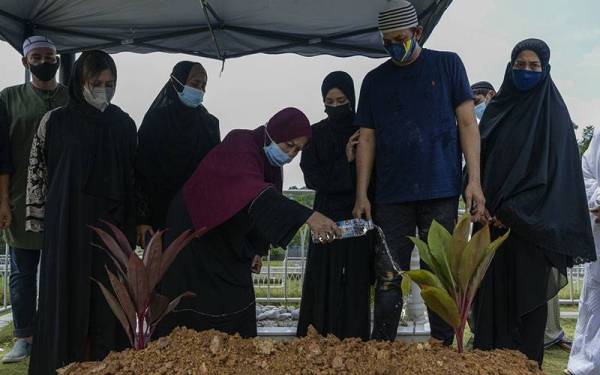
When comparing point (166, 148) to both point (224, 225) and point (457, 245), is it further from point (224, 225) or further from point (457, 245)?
point (457, 245)

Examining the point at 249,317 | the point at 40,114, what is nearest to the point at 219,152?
the point at 249,317

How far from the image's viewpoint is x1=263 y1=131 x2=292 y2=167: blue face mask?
8.10ft

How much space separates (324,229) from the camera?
208cm

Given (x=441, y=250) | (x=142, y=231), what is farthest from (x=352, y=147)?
(x=441, y=250)

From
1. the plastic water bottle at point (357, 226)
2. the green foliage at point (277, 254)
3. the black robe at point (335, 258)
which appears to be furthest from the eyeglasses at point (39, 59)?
the green foliage at point (277, 254)

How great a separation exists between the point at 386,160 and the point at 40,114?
2061 millimetres

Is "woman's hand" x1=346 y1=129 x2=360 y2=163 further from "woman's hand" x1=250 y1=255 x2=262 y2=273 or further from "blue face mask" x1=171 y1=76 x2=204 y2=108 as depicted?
"blue face mask" x1=171 y1=76 x2=204 y2=108

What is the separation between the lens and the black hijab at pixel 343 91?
3191 millimetres

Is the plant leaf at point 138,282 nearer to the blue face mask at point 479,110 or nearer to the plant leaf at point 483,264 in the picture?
the plant leaf at point 483,264

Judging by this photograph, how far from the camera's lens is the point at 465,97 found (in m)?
2.69

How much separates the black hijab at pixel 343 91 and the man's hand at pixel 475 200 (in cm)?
81

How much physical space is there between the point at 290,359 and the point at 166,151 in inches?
75.8

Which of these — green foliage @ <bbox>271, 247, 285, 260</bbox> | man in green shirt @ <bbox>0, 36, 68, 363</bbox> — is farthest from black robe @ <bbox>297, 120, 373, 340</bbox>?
green foliage @ <bbox>271, 247, 285, 260</bbox>

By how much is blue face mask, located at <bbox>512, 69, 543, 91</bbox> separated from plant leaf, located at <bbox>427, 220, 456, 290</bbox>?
1.41 metres
